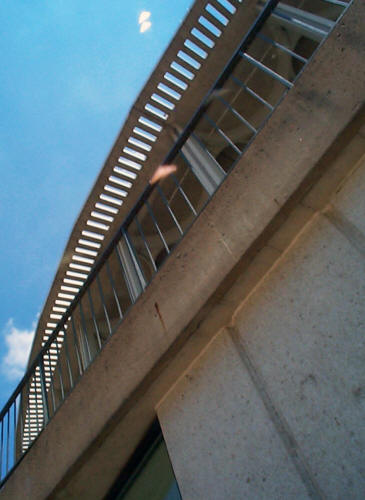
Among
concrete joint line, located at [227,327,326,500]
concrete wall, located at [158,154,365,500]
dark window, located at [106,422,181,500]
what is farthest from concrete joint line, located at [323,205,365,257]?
dark window, located at [106,422,181,500]

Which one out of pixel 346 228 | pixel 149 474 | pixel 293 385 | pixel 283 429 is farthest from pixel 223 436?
pixel 346 228

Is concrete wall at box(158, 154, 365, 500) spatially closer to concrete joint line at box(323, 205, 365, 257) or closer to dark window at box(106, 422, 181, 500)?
concrete joint line at box(323, 205, 365, 257)

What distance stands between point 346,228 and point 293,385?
110 centimetres

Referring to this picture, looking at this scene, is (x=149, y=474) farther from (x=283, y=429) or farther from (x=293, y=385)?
(x=293, y=385)

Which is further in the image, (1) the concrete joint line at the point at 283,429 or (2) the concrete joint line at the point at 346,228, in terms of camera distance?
(2) the concrete joint line at the point at 346,228

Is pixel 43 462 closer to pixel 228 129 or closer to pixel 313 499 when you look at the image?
pixel 313 499

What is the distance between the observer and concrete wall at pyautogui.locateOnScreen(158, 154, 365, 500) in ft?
6.23

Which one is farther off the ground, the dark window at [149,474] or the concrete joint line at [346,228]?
the concrete joint line at [346,228]

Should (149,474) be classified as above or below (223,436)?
above

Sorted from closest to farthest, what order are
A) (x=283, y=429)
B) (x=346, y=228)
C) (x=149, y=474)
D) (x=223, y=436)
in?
(x=283, y=429)
(x=346, y=228)
(x=223, y=436)
(x=149, y=474)

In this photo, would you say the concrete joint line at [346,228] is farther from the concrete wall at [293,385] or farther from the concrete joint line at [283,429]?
the concrete joint line at [283,429]

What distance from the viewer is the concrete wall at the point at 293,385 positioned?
74.7 inches

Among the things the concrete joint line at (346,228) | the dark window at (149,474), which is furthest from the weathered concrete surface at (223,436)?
the concrete joint line at (346,228)

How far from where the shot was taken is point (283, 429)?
2.11 m
